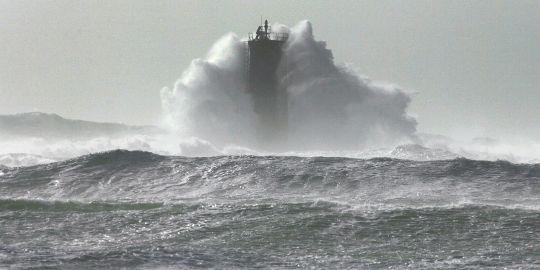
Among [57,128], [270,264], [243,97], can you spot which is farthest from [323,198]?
[57,128]

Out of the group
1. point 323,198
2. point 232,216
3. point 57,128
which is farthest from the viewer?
point 57,128

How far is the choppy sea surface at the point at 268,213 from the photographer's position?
12367 mm

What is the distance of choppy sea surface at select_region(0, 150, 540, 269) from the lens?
12367 millimetres

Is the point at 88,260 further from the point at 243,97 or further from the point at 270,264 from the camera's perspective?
the point at 243,97

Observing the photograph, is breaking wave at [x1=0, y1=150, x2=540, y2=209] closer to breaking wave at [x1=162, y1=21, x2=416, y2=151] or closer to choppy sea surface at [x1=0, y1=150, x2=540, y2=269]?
choppy sea surface at [x1=0, y1=150, x2=540, y2=269]

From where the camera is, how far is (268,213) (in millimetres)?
15570

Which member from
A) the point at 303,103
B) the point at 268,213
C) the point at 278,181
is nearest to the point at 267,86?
the point at 303,103

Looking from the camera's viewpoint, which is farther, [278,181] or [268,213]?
[278,181]

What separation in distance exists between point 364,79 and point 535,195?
20.1 metres

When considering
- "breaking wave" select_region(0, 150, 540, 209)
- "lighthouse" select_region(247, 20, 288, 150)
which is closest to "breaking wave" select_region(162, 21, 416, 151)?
"lighthouse" select_region(247, 20, 288, 150)

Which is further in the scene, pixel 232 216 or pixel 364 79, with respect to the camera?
pixel 364 79

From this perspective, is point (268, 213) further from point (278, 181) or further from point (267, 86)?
point (267, 86)

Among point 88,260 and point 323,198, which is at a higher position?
point 323,198

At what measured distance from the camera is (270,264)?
12.0 meters
